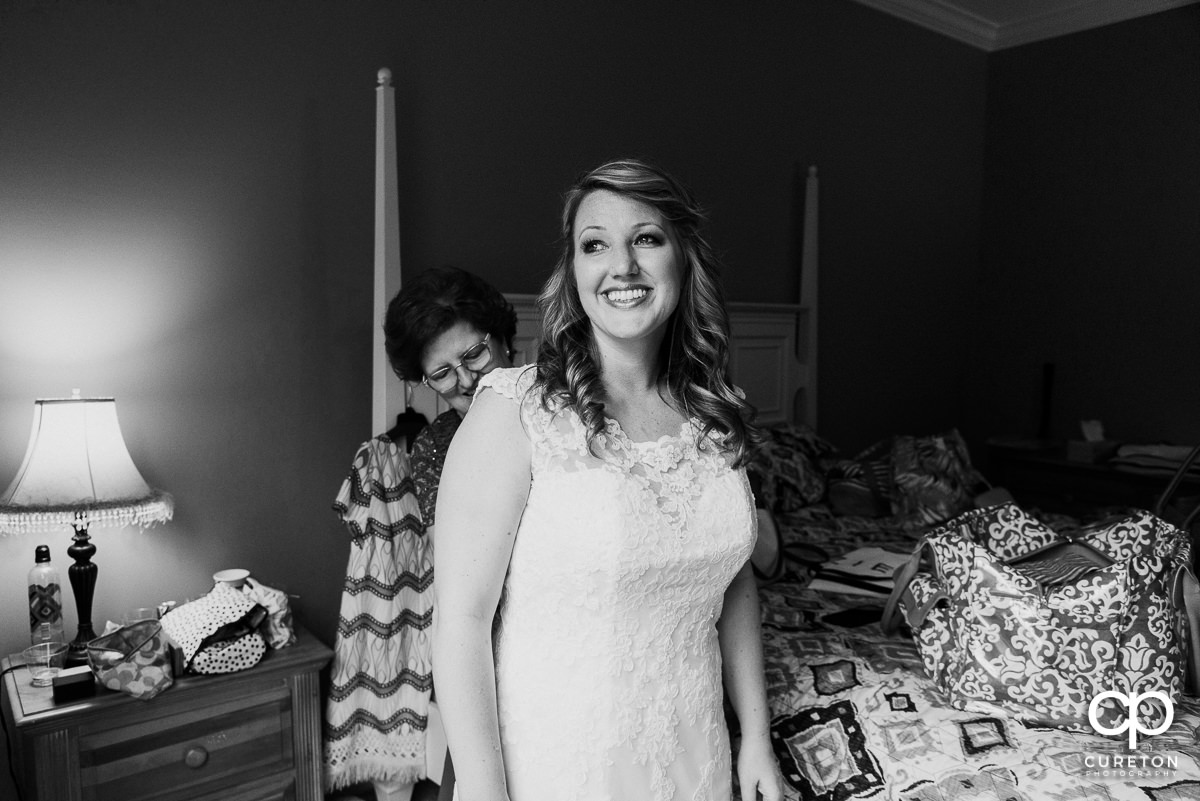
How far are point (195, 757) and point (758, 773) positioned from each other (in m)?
1.32

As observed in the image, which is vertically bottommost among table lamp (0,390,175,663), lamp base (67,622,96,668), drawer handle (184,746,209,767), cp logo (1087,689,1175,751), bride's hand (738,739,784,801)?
Result: drawer handle (184,746,209,767)

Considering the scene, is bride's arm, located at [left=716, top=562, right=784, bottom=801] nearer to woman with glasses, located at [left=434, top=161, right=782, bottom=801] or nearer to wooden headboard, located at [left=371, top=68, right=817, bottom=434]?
woman with glasses, located at [left=434, top=161, right=782, bottom=801]

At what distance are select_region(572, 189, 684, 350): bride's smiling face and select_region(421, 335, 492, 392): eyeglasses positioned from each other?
2.31ft

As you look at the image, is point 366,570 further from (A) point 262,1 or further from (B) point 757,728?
(A) point 262,1

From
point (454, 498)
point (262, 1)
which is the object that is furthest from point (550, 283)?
point (262, 1)

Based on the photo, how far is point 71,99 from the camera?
7.06 feet

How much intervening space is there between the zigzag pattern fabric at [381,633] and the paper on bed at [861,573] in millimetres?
1061

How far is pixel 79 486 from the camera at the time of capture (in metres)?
1.90

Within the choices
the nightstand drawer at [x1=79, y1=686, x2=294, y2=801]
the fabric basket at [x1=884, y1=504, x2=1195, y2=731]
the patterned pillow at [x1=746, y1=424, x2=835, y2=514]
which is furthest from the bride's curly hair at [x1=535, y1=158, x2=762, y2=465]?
the patterned pillow at [x1=746, y1=424, x2=835, y2=514]

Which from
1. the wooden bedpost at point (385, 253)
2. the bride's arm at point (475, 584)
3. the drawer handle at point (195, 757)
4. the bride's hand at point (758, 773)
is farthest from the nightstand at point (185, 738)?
the bride's hand at point (758, 773)

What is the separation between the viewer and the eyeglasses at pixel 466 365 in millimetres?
1948

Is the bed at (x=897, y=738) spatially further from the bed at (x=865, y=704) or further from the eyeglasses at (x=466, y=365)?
the eyeglasses at (x=466, y=365)

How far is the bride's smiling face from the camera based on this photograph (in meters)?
1.23

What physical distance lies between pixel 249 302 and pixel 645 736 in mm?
1752
